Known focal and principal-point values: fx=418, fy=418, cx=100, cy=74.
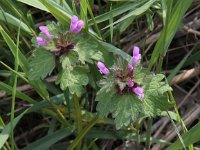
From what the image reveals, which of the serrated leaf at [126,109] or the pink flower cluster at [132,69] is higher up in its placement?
the pink flower cluster at [132,69]

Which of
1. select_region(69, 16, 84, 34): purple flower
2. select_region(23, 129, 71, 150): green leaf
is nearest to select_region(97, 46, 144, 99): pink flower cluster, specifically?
select_region(69, 16, 84, 34): purple flower

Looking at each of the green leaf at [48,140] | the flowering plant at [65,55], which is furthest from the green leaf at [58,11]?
the green leaf at [48,140]

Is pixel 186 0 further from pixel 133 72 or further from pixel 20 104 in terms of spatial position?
pixel 20 104

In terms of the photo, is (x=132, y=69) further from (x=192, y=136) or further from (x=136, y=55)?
(x=192, y=136)

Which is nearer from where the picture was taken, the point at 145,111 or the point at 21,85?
the point at 145,111

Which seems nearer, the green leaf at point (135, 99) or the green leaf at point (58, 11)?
the green leaf at point (135, 99)

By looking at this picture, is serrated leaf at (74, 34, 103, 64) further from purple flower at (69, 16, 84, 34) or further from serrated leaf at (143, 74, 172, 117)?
serrated leaf at (143, 74, 172, 117)

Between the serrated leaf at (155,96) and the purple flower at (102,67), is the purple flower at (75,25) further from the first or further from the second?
the serrated leaf at (155,96)

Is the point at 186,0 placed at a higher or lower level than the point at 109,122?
higher

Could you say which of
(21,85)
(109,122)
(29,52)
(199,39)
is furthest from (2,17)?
(199,39)
